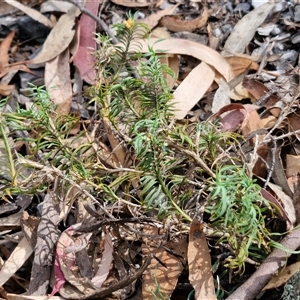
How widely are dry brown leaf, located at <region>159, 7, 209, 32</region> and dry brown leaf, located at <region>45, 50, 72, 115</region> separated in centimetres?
43

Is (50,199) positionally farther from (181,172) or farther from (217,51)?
(217,51)

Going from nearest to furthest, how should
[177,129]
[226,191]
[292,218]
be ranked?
[226,191] → [177,129] → [292,218]

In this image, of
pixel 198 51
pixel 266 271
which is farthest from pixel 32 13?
pixel 266 271

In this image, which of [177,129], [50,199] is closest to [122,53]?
[177,129]

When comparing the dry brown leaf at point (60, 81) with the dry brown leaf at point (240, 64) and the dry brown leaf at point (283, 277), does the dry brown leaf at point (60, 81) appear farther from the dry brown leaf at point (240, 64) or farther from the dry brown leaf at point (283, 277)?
the dry brown leaf at point (283, 277)

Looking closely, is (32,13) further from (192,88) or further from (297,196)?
(297,196)

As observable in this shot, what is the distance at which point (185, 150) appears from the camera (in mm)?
1447

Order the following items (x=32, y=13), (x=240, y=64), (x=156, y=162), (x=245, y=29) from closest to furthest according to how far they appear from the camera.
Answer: (x=156, y=162)
(x=240, y=64)
(x=245, y=29)
(x=32, y=13)

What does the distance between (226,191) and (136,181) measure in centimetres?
58

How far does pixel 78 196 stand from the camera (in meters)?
1.71

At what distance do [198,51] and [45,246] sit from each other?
95 cm

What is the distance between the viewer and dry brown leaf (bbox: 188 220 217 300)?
61.7 inches

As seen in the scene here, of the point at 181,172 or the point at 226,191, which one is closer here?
the point at 226,191

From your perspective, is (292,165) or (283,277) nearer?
(283,277)
